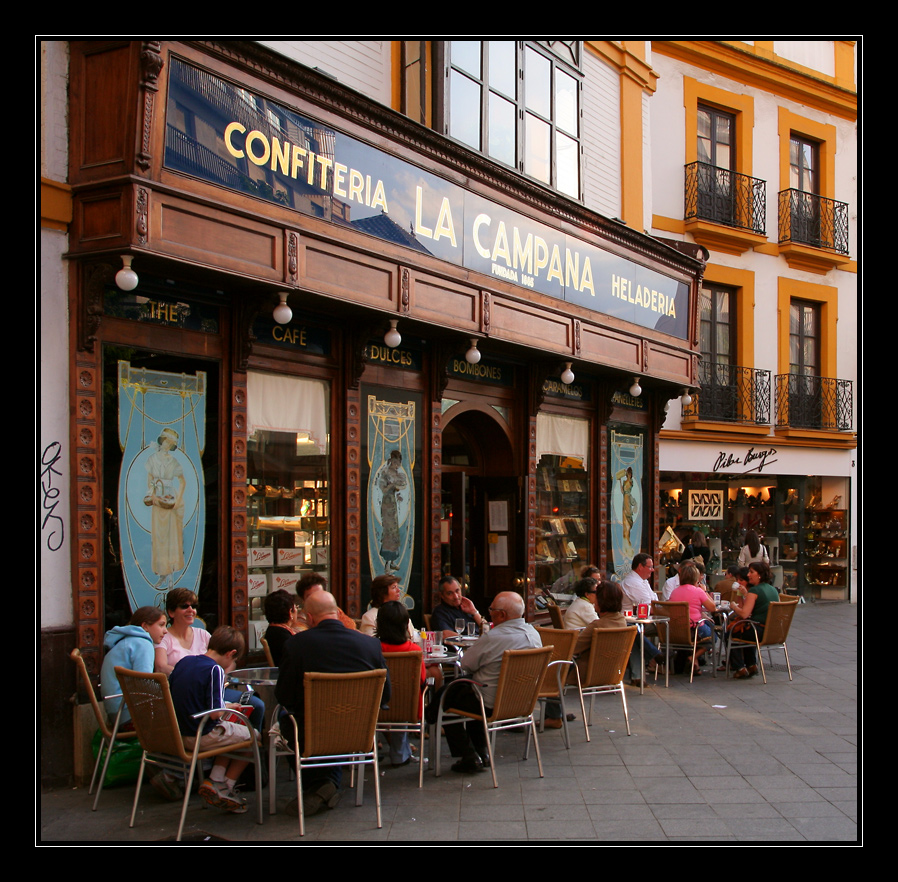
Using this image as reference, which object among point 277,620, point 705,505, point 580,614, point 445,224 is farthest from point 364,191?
point 705,505

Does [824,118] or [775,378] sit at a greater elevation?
[824,118]

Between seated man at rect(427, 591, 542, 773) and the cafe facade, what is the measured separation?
221 cm

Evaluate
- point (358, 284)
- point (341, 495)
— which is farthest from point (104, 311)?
point (341, 495)

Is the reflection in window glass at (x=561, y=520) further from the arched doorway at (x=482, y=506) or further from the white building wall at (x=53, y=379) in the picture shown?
the white building wall at (x=53, y=379)

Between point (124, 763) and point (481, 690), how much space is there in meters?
2.60

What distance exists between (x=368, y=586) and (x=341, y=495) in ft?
3.40

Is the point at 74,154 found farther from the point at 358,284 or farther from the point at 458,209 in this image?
the point at 458,209

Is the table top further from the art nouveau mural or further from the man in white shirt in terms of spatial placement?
the man in white shirt

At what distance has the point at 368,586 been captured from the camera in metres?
9.62

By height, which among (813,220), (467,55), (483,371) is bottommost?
(483,371)

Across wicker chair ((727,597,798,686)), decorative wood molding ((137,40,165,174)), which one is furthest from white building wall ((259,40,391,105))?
wicker chair ((727,597,798,686))

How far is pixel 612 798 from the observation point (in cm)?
636

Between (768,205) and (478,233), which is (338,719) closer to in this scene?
(478,233)

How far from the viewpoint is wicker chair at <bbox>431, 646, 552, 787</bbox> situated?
6660 millimetres
